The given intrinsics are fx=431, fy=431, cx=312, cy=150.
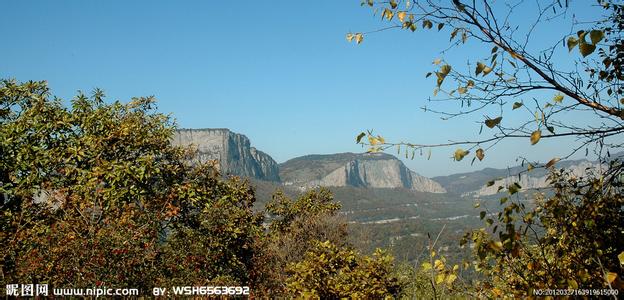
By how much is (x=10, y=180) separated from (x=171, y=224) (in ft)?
18.7

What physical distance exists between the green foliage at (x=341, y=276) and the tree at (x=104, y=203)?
249 cm

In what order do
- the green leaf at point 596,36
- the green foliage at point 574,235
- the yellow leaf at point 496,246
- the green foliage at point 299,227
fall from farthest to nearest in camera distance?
the green foliage at point 299,227 < the green foliage at point 574,235 < the yellow leaf at point 496,246 < the green leaf at point 596,36

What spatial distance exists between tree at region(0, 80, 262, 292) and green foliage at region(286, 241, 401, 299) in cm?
249

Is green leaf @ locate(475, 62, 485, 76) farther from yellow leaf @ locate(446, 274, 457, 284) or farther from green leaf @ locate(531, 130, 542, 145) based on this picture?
yellow leaf @ locate(446, 274, 457, 284)

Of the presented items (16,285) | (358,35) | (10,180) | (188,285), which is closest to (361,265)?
(188,285)

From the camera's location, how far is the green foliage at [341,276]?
1373 cm

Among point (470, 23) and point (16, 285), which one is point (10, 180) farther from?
point (470, 23)

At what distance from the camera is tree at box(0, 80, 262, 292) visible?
1005 cm

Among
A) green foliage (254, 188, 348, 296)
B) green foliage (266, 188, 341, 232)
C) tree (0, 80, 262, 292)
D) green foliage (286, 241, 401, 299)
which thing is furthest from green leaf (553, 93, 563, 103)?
→ green foliage (266, 188, 341, 232)

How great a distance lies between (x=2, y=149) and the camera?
1502cm

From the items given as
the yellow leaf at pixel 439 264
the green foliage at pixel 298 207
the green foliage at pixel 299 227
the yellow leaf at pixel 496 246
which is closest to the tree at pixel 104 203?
the green foliage at pixel 299 227

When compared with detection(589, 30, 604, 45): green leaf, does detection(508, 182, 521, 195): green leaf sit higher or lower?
lower

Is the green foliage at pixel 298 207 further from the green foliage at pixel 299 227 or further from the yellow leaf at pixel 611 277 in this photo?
the yellow leaf at pixel 611 277

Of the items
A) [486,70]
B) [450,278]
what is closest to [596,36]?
[486,70]
